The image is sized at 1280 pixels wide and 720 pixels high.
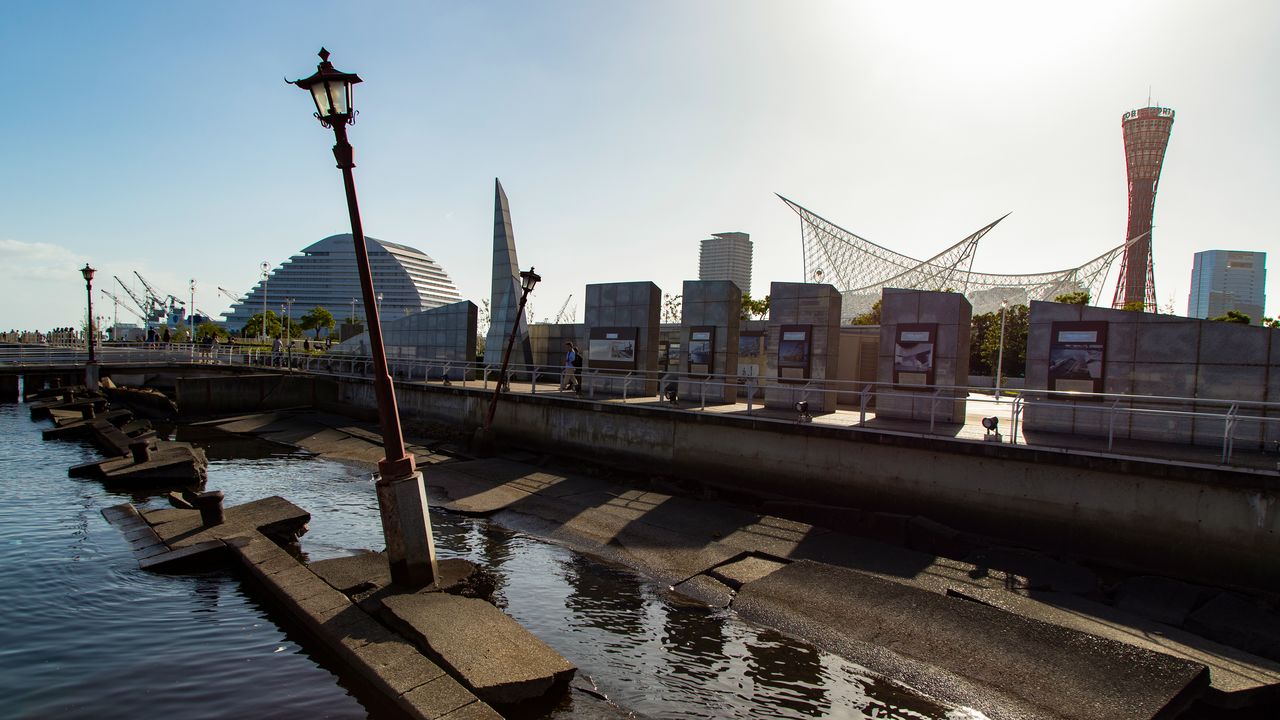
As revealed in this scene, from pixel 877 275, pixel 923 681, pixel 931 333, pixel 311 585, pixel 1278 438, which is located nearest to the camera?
pixel 923 681

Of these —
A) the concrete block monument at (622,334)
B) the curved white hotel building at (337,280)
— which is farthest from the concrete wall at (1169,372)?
the curved white hotel building at (337,280)

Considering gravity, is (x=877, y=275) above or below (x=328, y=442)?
above

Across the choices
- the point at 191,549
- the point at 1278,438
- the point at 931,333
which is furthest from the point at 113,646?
the point at 1278,438

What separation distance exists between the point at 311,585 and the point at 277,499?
5193 millimetres

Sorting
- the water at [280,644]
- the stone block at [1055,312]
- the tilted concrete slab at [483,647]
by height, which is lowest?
the water at [280,644]

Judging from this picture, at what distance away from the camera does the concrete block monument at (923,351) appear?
1570 cm

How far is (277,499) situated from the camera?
12.7m

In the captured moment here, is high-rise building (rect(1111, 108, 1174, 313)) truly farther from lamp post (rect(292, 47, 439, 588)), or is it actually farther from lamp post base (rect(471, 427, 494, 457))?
lamp post (rect(292, 47, 439, 588))

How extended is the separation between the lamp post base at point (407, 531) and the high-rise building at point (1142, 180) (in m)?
146

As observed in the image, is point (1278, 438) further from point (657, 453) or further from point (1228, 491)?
point (657, 453)

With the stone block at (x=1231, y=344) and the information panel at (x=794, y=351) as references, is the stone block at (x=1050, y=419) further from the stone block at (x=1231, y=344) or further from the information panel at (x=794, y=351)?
the information panel at (x=794, y=351)

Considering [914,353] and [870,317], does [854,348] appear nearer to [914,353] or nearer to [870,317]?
[914,353]

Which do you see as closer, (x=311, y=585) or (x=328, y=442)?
(x=311, y=585)

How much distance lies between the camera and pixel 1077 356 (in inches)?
548
